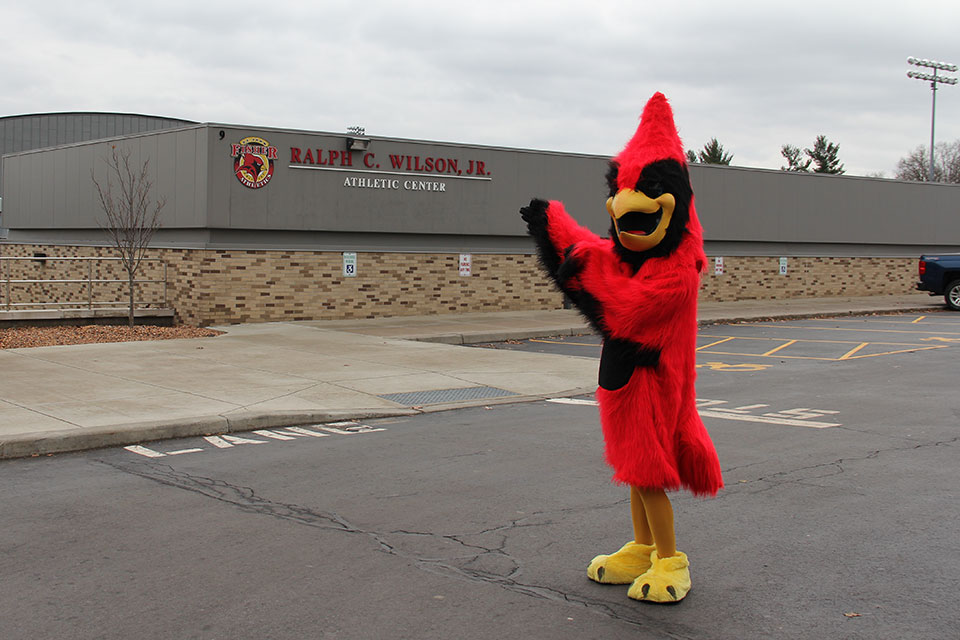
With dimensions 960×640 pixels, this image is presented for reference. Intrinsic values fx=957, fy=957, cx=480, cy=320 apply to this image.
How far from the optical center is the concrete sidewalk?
27.8 feet

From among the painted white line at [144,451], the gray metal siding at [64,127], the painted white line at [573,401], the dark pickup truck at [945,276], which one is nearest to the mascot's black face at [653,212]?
the painted white line at [144,451]

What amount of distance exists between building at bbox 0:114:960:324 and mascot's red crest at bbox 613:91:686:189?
1497 cm

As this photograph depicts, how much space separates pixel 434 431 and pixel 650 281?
468cm

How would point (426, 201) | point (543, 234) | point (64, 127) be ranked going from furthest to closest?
point (64, 127)
point (426, 201)
point (543, 234)

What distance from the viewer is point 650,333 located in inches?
170

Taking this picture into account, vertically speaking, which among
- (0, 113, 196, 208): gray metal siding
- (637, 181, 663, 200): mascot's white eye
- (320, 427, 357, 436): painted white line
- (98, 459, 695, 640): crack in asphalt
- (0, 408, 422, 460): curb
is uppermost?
(0, 113, 196, 208): gray metal siding

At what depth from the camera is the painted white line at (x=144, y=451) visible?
7.60m

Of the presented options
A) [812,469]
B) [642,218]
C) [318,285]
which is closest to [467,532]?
[642,218]

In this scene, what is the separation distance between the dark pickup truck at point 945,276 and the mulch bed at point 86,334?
61.0 feet

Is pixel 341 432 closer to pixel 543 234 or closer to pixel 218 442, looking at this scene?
pixel 218 442

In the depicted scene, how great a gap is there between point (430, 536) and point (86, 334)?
481 inches

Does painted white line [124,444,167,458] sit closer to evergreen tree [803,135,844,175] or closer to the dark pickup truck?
the dark pickup truck

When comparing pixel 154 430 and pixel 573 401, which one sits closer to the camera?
pixel 154 430

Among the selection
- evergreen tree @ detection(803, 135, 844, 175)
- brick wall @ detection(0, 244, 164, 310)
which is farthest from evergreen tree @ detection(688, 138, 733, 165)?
brick wall @ detection(0, 244, 164, 310)
